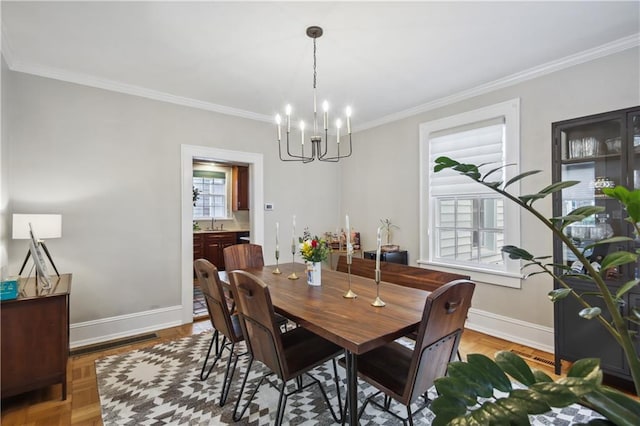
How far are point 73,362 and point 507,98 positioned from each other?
15.8 feet

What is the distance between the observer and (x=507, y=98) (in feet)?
10.4

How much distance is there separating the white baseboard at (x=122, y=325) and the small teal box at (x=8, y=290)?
1226mm

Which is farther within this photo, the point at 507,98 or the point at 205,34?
the point at 507,98

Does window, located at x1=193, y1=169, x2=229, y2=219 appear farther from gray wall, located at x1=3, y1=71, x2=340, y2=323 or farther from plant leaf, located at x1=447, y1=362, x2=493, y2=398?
plant leaf, located at x1=447, y1=362, x2=493, y2=398

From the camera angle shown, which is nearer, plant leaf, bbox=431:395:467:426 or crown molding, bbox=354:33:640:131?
plant leaf, bbox=431:395:467:426

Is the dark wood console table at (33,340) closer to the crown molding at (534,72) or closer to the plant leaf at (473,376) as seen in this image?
the plant leaf at (473,376)

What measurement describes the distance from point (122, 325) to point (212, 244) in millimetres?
2950

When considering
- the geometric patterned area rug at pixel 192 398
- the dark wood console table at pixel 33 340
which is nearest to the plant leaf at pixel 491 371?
the geometric patterned area rug at pixel 192 398

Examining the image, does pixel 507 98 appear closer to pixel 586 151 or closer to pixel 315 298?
pixel 586 151

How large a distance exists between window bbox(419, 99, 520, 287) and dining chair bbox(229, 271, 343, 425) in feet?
7.61

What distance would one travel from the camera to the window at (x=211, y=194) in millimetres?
6730

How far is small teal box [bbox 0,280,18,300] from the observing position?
201 cm

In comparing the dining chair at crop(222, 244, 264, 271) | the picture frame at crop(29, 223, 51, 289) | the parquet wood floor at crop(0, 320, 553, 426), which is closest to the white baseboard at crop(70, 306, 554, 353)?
the parquet wood floor at crop(0, 320, 553, 426)

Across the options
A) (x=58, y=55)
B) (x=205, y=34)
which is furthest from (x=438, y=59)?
(x=58, y=55)
